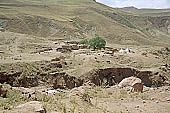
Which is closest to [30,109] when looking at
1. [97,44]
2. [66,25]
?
[97,44]

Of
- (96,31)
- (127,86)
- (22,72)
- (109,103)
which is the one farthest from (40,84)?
(96,31)

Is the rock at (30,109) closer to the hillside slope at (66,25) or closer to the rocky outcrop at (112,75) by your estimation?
the rocky outcrop at (112,75)

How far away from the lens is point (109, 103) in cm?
938

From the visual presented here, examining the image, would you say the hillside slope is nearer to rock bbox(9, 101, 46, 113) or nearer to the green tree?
the green tree

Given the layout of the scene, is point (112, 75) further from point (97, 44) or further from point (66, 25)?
point (66, 25)

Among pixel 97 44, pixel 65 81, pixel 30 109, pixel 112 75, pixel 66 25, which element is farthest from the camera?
pixel 66 25

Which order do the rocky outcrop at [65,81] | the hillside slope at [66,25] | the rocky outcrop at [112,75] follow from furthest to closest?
the hillside slope at [66,25], the rocky outcrop at [112,75], the rocky outcrop at [65,81]

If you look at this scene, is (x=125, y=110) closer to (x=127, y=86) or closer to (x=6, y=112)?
(x=6, y=112)

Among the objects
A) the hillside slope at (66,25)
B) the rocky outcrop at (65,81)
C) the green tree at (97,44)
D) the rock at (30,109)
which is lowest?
the hillside slope at (66,25)

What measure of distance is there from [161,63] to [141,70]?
3.22 metres

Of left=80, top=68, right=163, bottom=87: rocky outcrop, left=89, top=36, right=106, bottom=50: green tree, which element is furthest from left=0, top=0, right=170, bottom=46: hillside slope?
left=80, top=68, right=163, bottom=87: rocky outcrop

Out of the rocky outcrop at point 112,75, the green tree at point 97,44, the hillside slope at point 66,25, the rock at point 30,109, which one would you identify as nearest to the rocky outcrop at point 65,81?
the rocky outcrop at point 112,75

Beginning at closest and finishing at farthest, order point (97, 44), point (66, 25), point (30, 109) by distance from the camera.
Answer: point (30, 109), point (97, 44), point (66, 25)

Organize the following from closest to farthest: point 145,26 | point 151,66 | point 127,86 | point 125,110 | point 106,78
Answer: point 125,110 < point 127,86 < point 106,78 < point 151,66 < point 145,26
